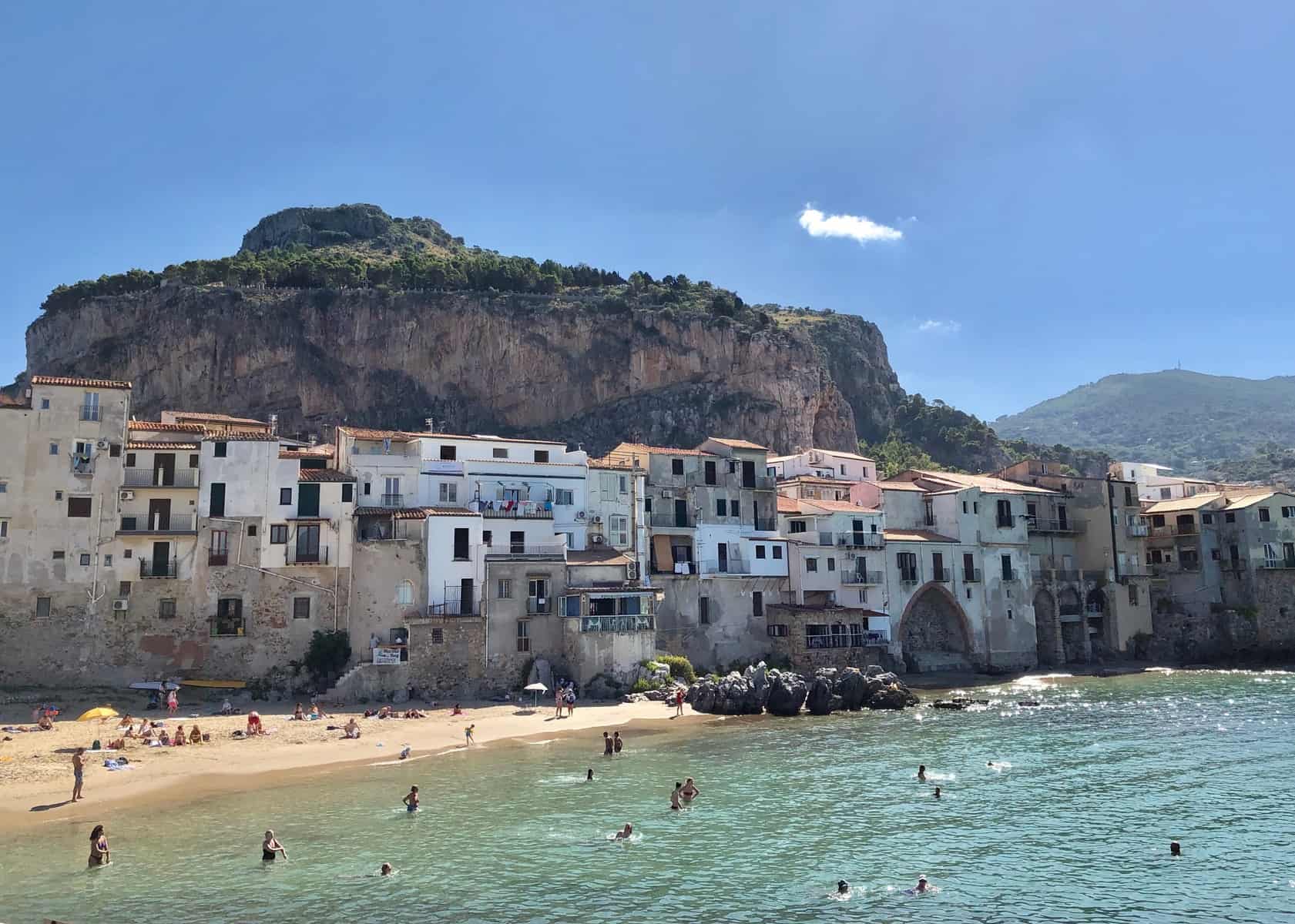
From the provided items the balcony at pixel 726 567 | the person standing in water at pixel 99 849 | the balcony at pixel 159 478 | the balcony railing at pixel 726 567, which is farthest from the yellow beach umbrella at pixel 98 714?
the balcony railing at pixel 726 567

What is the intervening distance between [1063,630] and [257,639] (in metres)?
52.9

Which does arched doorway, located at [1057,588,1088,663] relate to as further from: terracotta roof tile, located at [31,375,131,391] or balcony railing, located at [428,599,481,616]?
terracotta roof tile, located at [31,375,131,391]

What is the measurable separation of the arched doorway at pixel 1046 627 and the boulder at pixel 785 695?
27.0 m

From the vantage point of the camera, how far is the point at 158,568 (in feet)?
153

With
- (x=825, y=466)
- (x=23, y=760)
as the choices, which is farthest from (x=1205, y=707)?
(x=23, y=760)

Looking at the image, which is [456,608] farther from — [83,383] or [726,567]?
[83,383]

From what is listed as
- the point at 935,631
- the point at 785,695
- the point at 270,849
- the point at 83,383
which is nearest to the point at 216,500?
the point at 83,383

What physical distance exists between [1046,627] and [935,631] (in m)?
9.54

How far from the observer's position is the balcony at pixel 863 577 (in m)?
60.9

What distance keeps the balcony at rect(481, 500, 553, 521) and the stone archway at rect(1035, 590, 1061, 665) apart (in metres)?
37.0

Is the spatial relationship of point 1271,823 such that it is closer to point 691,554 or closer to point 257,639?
point 691,554

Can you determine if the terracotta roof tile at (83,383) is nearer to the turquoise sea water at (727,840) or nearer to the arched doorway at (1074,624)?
the turquoise sea water at (727,840)

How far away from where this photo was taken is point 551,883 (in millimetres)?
23250

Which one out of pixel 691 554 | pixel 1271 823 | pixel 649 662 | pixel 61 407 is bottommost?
pixel 1271 823
